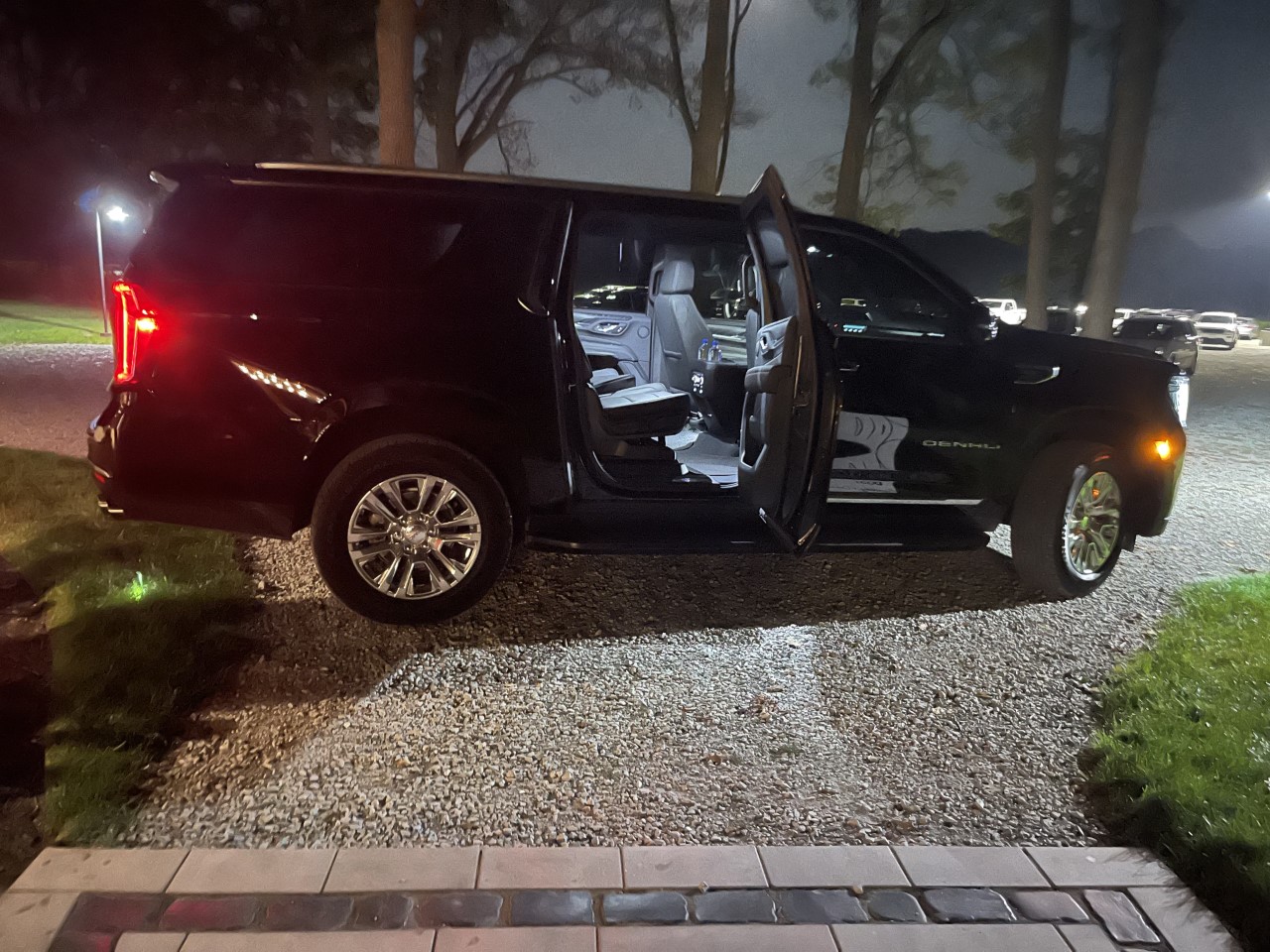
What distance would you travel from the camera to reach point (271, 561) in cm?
478

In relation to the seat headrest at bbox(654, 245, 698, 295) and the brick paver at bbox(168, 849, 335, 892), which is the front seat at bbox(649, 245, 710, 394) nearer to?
the seat headrest at bbox(654, 245, 698, 295)

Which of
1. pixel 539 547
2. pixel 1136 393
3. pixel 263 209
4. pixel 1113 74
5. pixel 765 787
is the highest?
pixel 1113 74

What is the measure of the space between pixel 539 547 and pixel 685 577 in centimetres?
115

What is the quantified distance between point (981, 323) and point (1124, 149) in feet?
28.3

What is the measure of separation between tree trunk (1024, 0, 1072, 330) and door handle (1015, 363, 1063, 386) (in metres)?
8.14

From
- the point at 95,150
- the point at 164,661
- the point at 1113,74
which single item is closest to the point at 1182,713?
the point at 164,661

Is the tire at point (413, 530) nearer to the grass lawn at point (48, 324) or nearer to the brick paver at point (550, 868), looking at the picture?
the brick paver at point (550, 868)

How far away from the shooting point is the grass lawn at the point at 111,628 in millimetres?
2779

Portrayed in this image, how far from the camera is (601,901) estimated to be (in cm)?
236

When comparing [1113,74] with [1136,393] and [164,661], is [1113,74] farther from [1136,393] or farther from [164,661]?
[164,661]

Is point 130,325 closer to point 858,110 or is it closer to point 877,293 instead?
point 877,293

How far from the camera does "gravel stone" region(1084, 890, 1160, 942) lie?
7.55ft

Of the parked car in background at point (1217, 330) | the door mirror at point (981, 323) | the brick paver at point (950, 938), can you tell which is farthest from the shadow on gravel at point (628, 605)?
the parked car in background at point (1217, 330)

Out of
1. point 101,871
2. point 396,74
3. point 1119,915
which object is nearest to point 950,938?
point 1119,915
